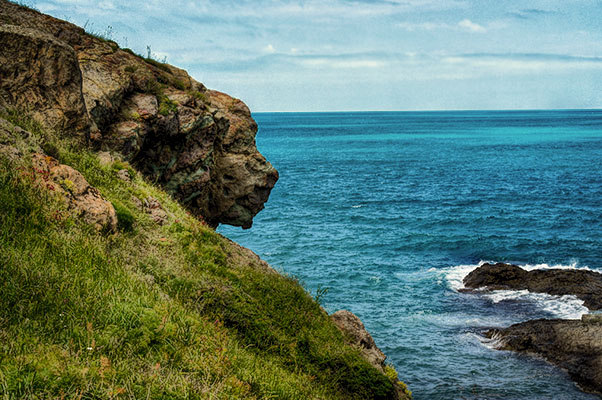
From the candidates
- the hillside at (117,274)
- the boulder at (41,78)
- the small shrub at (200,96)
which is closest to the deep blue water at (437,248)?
the hillside at (117,274)

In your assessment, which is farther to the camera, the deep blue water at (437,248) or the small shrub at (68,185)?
the deep blue water at (437,248)

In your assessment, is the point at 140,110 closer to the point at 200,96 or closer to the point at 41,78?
the point at 200,96

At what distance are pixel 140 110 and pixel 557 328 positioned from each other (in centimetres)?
2027

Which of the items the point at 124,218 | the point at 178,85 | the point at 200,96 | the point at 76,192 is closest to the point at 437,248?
the point at 200,96

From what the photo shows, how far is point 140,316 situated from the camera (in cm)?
806

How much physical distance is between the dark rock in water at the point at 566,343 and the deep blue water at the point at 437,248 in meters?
0.63

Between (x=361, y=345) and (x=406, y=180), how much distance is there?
58821 millimetres

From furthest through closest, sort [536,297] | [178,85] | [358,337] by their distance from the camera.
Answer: [536,297] → [178,85] → [358,337]

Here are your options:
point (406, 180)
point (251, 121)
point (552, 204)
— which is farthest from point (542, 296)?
point (406, 180)

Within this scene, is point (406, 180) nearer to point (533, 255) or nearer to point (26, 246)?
point (533, 255)

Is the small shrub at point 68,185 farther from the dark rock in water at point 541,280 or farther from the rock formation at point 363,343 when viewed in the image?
the dark rock in water at point 541,280

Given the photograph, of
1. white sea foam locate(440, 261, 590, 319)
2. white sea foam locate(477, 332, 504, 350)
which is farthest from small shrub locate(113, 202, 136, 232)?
white sea foam locate(440, 261, 590, 319)

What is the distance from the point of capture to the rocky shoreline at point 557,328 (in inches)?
803

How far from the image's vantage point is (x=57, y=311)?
761 cm
